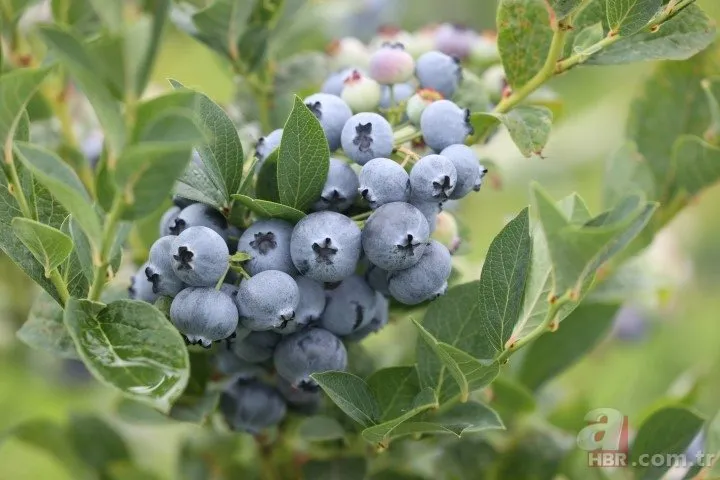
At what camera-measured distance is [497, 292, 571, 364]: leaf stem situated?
71 cm

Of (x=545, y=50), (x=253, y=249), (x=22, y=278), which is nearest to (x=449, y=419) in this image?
(x=253, y=249)

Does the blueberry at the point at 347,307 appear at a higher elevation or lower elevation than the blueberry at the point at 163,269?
lower

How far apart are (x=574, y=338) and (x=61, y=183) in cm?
77

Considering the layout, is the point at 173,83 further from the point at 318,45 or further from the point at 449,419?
the point at 318,45

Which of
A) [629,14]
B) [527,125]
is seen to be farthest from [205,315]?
[629,14]

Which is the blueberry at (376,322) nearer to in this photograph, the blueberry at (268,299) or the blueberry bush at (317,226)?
the blueberry bush at (317,226)

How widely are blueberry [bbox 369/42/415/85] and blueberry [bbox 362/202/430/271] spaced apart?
8.6 inches

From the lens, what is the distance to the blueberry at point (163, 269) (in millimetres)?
723

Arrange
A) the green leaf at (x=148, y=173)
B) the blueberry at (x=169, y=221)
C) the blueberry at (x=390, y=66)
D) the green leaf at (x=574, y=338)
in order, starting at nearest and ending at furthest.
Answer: the green leaf at (x=148, y=173) < the blueberry at (x=169, y=221) < the blueberry at (x=390, y=66) < the green leaf at (x=574, y=338)

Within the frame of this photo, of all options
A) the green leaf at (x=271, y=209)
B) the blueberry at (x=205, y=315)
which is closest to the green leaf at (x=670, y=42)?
the green leaf at (x=271, y=209)

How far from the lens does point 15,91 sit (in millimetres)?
653

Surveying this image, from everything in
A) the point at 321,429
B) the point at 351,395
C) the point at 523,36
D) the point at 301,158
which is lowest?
the point at 321,429

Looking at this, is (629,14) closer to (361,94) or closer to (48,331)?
(361,94)

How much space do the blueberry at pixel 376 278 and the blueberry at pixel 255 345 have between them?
11cm
